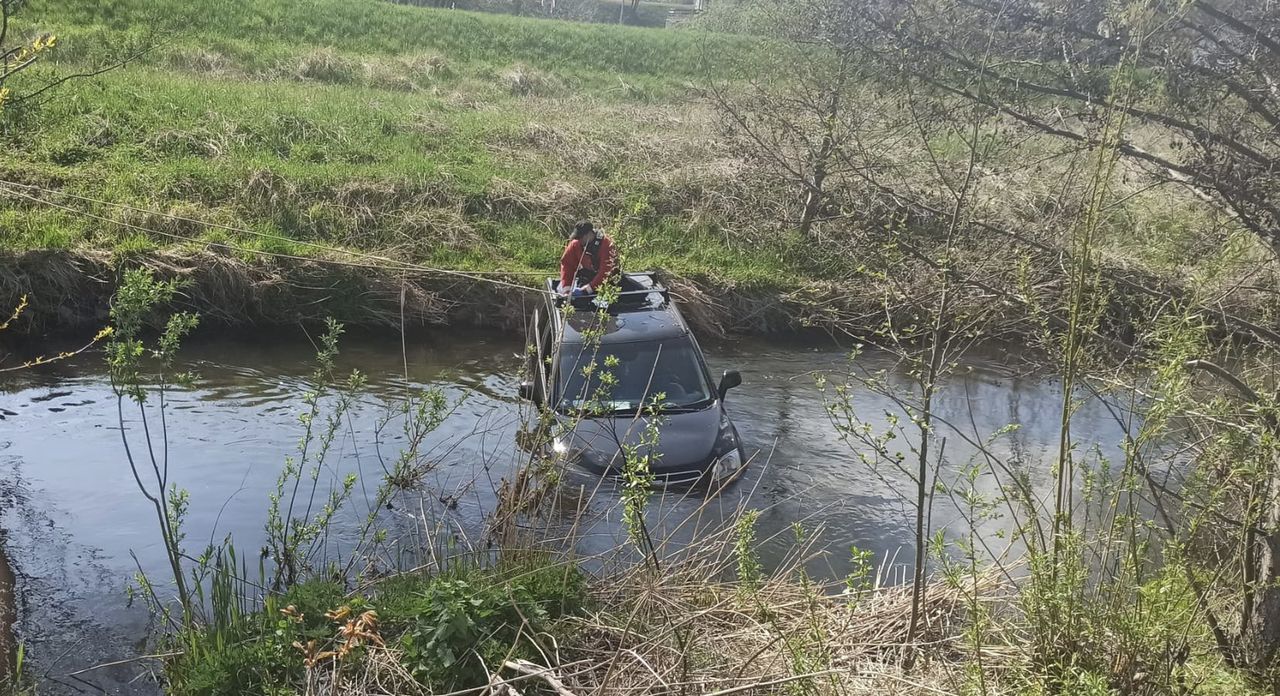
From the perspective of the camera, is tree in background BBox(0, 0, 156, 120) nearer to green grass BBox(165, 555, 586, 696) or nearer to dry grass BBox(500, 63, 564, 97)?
green grass BBox(165, 555, 586, 696)

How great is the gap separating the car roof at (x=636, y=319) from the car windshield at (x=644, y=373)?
87 mm

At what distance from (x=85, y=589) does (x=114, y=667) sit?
1322 mm

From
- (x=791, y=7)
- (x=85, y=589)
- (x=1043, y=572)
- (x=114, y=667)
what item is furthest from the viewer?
(x=791, y=7)

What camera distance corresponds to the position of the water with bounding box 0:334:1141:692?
729cm

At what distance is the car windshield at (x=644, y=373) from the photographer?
888 cm

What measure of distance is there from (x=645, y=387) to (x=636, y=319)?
33.6 inches

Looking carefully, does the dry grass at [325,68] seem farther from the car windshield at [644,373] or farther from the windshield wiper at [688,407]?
the windshield wiper at [688,407]

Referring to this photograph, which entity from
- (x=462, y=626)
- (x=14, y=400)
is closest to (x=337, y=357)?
(x=14, y=400)

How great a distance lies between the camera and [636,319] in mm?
9688

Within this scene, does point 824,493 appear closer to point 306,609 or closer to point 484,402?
point 484,402

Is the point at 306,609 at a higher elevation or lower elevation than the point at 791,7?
lower

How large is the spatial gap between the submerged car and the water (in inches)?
14.0

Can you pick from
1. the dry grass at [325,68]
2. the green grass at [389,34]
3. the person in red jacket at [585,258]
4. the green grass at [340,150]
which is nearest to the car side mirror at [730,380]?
the person in red jacket at [585,258]

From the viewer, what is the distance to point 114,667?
6.20 metres
